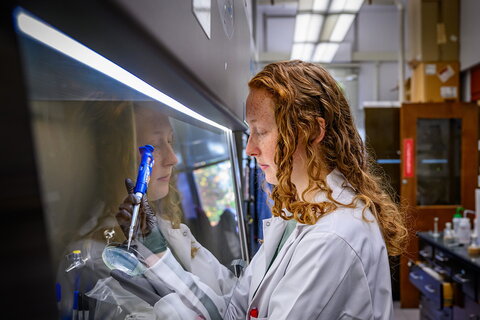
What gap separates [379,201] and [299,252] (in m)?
0.37

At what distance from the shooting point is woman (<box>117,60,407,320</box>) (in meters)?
0.92

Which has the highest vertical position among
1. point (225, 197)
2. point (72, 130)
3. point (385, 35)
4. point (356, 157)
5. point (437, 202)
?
point (385, 35)

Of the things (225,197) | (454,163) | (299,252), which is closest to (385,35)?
(454,163)

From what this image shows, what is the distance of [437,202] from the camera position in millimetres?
4547

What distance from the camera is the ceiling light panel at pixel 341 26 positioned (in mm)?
4392

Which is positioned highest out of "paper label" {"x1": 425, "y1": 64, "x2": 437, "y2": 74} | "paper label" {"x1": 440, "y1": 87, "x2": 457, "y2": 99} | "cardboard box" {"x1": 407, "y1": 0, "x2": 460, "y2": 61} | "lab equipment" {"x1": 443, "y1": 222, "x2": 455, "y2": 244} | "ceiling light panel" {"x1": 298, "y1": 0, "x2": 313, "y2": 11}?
"ceiling light panel" {"x1": 298, "y1": 0, "x2": 313, "y2": 11}

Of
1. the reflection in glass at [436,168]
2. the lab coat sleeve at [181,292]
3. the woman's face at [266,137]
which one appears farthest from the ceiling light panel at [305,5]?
the lab coat sleeve at [181,292]

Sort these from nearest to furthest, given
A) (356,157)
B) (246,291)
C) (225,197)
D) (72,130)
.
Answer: (72,130) → (356,157) → (246,291) → (225,197)

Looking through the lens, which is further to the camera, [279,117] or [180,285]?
[279,117]

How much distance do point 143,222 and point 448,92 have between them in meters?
4.61

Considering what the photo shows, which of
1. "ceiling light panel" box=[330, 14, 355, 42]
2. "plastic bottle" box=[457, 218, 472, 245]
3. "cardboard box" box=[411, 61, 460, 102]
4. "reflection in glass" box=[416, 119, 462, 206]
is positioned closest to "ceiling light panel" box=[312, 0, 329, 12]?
"ceiling light panel" box=[330, 14, 355, 42]

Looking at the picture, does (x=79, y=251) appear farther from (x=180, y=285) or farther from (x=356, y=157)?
(x=356, y=157)

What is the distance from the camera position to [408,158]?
14.5 feet

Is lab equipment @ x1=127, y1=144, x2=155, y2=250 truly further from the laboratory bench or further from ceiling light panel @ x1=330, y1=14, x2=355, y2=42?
ceiling light panel @ x1=330, y1=14, x2=355, y2=42
